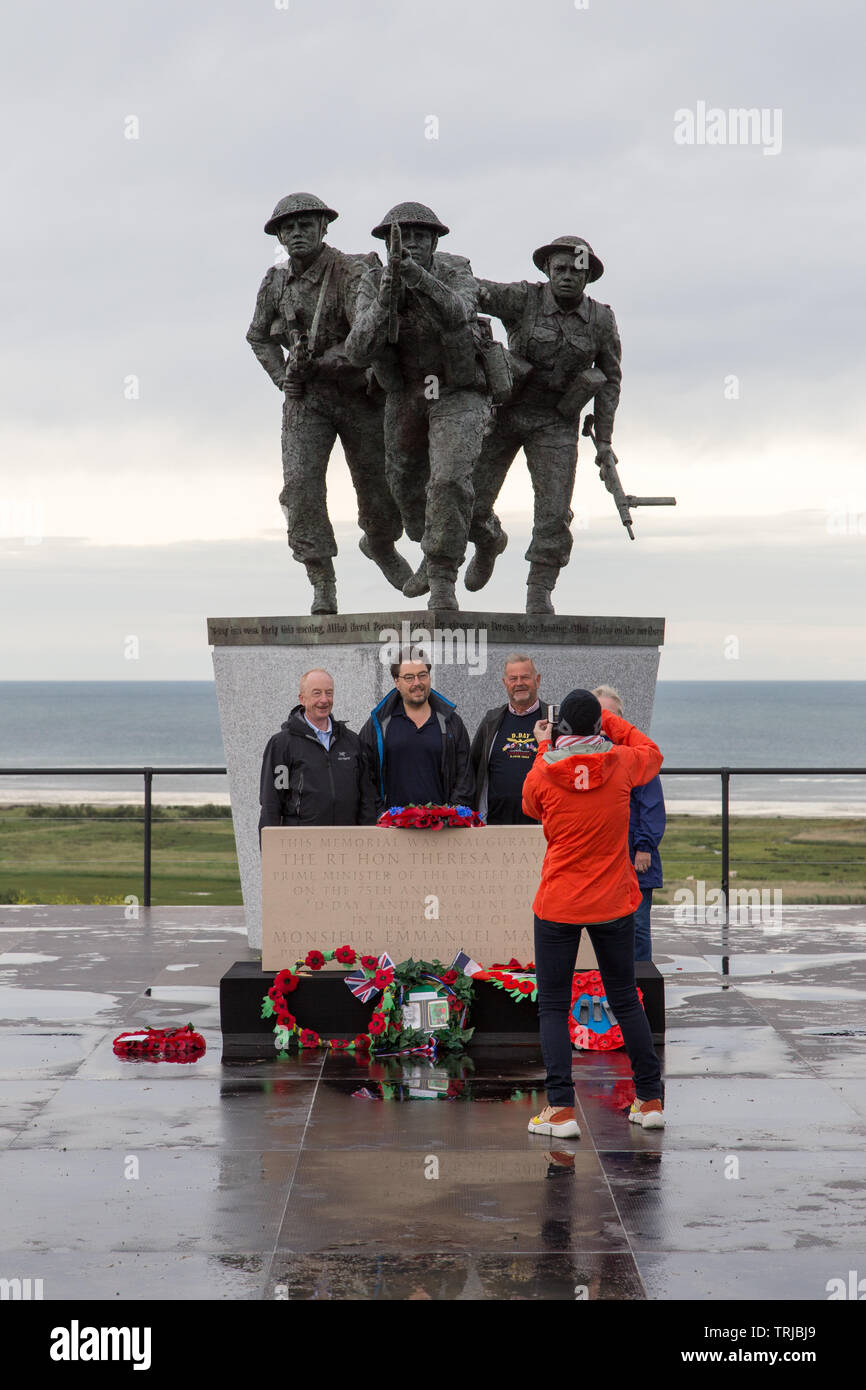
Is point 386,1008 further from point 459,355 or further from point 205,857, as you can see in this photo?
point 205,857

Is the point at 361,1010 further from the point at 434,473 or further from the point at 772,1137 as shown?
the point at 434,473

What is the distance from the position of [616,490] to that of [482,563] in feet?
3.89

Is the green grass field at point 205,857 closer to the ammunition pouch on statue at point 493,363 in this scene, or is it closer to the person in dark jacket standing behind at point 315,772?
the ammunition pouch on statue at point 493,363

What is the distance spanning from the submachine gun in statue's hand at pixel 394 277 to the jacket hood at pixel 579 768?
4838 mm

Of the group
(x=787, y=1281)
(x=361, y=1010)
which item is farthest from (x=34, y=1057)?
(x=787, y=1281)

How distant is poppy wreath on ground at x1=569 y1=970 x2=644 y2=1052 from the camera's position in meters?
7.77

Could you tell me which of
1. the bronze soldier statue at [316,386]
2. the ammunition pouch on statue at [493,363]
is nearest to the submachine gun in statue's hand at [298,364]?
the bronze soldier statue at [316,386]

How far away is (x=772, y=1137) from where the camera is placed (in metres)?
6.12

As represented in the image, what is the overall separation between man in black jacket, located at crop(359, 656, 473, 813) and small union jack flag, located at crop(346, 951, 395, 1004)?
87 centimetres

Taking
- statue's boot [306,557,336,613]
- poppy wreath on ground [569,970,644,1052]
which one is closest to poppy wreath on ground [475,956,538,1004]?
poppy wreath on ground [569,970,644,1052]

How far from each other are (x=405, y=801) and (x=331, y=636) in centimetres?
Result: 266

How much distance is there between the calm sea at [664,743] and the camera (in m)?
58.8

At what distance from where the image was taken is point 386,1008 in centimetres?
772

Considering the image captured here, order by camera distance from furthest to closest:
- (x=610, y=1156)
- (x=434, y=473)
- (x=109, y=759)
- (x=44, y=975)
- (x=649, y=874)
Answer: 1. (x=109, y=759)
2. (x=434, y=473)
3. (x=44, y=975)
4. (x=649, y=874)
5. (x=610, y=1156)
